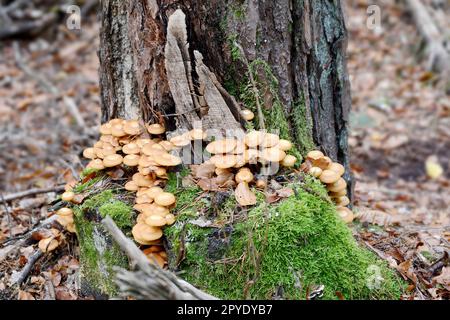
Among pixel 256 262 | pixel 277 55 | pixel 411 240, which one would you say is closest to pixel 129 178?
pixel 256 262

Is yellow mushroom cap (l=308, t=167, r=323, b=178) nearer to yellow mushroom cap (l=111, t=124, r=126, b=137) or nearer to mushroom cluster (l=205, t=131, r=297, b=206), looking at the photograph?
mushroom cluster (l=205, t=131, r=297, b=206)

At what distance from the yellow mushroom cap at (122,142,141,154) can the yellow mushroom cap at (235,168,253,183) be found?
803 millimetres

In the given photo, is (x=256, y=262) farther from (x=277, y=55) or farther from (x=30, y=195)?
(x=30, y=195)

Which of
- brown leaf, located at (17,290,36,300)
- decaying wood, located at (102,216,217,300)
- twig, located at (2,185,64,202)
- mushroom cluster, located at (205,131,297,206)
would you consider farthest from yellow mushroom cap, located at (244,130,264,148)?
twig, located at (2,185,64,202)

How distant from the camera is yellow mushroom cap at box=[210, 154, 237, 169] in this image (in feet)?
10.5

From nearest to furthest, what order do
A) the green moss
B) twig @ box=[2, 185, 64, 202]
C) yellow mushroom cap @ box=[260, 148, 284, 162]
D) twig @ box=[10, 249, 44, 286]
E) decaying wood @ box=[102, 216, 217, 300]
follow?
1. decaying wood @ box=[102, 216, 217, 300]
2. the green moss
3. yellow mushroom cap @ box=[260, 148, 284, 162]
4. twig @ box=[10, 249, 44, 286]
5. twig @ box=[2, 185, 64, 202]

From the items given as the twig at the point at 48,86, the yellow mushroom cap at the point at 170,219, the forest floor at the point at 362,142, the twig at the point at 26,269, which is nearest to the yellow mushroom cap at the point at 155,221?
the yellow mushroom cap at the point at 170,219

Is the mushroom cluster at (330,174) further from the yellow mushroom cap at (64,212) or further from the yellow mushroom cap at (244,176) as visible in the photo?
the yellow mushroom cap at (64,212)

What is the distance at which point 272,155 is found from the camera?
3.25m

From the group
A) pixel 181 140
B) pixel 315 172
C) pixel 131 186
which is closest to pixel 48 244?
pixel 131 186

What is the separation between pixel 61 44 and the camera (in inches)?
412

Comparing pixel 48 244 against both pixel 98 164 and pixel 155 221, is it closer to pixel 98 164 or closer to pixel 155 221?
pixel 98 164

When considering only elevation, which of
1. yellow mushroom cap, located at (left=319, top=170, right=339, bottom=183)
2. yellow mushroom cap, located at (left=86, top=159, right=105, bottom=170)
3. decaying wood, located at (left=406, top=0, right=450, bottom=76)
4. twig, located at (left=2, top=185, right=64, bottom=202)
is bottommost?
twig, located at (left=2, top=185, right=64, bottom=202)

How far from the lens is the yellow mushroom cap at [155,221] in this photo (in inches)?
121
